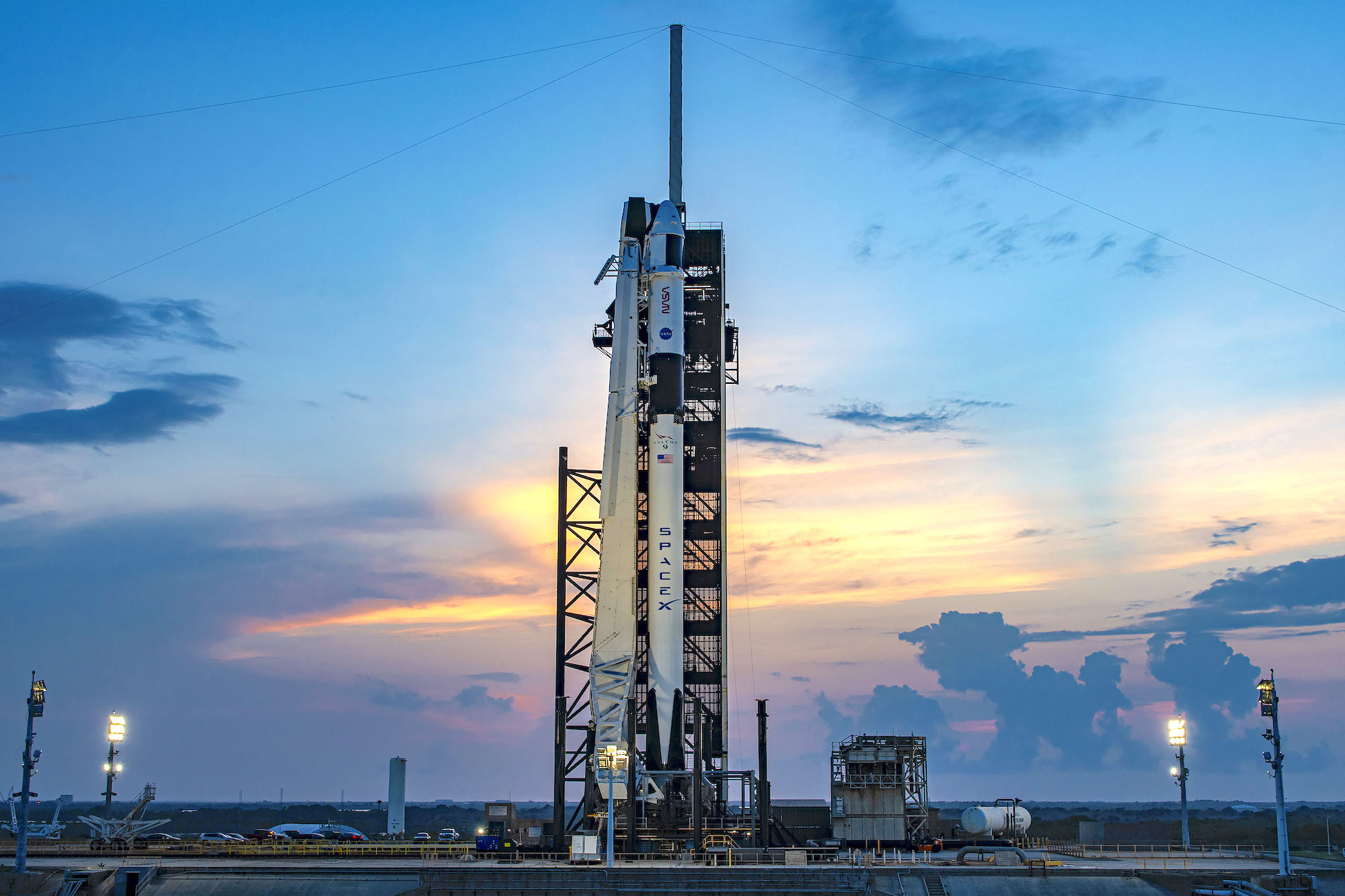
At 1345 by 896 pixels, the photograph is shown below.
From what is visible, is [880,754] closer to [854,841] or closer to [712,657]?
[854,841]

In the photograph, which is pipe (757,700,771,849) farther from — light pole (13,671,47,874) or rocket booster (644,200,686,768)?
light pole (13,671,47,874)

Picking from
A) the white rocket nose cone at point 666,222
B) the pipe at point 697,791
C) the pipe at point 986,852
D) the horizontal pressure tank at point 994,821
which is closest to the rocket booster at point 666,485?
the white rocket nose cone at point 666,222

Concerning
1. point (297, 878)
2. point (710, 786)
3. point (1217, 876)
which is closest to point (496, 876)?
point (297, 878)

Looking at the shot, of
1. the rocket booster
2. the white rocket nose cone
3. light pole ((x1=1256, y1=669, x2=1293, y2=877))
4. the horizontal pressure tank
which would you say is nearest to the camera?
light pole ((x1=1256, y1=669, x2=1293, y2=877))

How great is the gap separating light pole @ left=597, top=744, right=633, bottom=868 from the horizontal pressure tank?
18668 millimetres

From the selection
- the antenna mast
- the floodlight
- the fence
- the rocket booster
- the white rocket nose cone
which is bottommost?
the fence

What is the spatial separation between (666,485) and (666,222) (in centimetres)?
1523

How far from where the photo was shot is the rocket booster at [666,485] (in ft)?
198

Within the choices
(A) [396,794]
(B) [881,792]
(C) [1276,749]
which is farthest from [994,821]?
(A) [396,794]

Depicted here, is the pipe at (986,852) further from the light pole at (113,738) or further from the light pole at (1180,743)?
the light pole at (113,738)

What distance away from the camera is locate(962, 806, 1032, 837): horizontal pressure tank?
199ft

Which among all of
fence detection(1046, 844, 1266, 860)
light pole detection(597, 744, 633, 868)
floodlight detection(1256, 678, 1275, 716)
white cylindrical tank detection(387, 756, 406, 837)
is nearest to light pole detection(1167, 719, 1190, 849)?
fence detection(1046, 844, 1266, 860)

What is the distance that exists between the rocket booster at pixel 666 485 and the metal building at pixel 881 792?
383 inches

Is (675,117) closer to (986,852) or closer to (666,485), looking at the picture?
(666,485)
